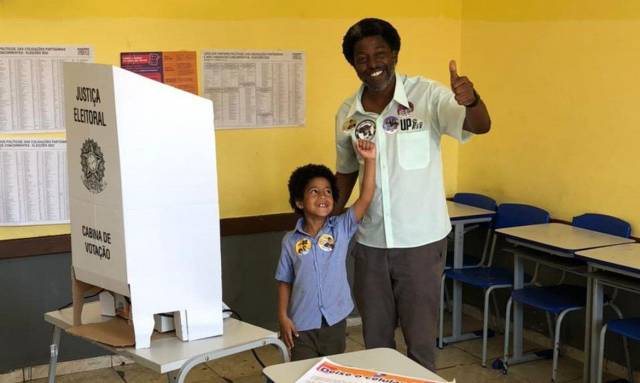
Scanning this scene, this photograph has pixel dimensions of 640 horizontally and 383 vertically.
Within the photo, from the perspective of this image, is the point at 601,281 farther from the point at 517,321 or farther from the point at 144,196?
the point at 144,196

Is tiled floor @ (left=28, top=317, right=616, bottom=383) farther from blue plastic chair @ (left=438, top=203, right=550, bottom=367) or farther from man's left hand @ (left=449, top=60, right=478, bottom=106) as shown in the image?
man's left hand @ (left=449, top=60, right=478, bottom=106)

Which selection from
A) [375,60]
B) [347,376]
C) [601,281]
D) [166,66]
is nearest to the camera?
[347,376]

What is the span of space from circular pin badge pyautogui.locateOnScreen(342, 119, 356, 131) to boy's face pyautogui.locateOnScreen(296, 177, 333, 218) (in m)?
0.21

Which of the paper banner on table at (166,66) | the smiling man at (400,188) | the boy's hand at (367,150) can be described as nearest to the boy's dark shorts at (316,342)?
the smiling man at (400,188)

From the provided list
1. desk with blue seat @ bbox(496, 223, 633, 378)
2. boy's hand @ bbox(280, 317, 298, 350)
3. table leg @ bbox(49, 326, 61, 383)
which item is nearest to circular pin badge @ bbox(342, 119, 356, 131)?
boy's hand @ bbox(280, 317, 298, 350)

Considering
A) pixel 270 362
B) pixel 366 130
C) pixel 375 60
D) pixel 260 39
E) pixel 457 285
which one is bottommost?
pixel 270 362

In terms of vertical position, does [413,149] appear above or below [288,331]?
above

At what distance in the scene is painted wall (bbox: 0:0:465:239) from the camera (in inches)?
151

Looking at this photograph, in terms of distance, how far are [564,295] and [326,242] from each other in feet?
5.35

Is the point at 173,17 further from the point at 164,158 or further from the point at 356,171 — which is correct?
the point at 164,158

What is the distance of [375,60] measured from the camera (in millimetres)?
2637

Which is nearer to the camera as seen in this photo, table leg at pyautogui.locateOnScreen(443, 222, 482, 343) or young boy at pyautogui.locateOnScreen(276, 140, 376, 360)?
young boy at pyautogui.locateOnScreen(276, 140, 376, 360)

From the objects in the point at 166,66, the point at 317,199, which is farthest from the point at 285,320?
the point at 166,66

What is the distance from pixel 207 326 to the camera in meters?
2.30
